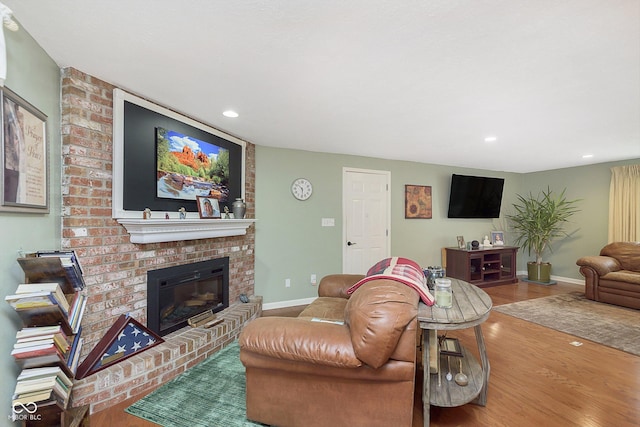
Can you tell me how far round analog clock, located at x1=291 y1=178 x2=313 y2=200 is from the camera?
4070 mm

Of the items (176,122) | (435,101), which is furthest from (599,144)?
(176,122)

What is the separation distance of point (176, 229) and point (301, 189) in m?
2.00

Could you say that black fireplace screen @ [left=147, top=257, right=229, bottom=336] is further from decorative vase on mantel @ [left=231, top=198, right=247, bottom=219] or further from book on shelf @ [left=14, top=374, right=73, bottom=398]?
book on shelf @ [left=14, top=374, right=73, bottom=398]

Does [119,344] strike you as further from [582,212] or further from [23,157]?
[582,212]

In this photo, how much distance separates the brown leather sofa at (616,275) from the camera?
151 inches

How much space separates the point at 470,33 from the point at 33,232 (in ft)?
8.71

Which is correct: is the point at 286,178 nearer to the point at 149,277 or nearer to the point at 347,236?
the point at 347,236

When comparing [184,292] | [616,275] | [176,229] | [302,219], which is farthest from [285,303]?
[616,275]

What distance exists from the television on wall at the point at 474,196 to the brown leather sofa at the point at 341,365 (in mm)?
4343

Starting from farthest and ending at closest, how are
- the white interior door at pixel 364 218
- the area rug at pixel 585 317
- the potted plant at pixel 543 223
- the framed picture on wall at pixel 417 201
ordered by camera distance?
the potted plant at pixel 543 223, the framed picture on wall at pixel 417 201, the white interior door at pixel 364 218, the area rug at pixel 585 317

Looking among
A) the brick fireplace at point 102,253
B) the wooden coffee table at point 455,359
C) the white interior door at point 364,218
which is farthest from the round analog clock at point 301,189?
the wooden coffee table at point 455,359

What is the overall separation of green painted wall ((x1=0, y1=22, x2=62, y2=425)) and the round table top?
6.99 feet

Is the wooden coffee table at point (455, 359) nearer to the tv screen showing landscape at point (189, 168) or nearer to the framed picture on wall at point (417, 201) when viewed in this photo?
the tv screen showing landscape at point (189, 168)


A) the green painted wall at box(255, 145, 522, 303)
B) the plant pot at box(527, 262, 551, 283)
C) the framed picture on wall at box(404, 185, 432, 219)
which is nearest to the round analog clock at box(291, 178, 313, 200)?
the green painted wall at box(255, 145, 522, 303)
